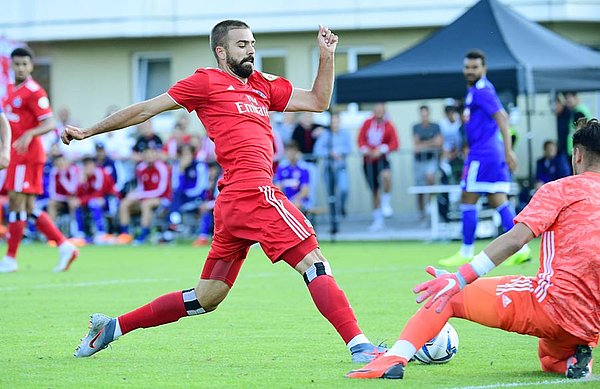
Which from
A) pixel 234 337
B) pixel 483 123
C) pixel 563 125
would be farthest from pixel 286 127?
pixel 234 337

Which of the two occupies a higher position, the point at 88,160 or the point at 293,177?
the point at 88,160

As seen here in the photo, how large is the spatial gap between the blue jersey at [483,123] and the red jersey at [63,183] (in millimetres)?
10921

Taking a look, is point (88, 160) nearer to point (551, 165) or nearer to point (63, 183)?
point (63, 183)

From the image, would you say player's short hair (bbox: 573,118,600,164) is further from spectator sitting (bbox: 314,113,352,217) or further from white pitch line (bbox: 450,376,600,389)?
spectator sitting (bbox: 314,113,352,217)

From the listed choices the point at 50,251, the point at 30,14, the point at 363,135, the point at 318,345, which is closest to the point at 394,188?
the point at 363,135

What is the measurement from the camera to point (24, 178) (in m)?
14.4

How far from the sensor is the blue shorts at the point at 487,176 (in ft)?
47.9

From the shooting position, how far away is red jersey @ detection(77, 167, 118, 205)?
2341 centimetres

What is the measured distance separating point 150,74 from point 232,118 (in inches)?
866

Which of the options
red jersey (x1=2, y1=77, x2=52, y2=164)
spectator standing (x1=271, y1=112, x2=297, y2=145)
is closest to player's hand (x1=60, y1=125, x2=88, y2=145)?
red jersey (x1=2, y1=77, x2=52, y2=164)

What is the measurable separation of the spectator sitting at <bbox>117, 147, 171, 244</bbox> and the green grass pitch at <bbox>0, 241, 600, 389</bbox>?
278 inches

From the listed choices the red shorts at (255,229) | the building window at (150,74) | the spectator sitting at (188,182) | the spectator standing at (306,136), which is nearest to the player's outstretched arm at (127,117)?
the red shorts at (255,229)

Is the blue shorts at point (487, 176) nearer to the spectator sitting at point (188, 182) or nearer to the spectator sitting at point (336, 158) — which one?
the spectator sitting at point (336, 158)

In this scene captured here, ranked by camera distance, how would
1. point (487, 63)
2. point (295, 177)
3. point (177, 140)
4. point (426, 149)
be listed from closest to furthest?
1. point (487, 63)
2. point (295, 177)
3. point (426, 149)
4. point (177, 140)
